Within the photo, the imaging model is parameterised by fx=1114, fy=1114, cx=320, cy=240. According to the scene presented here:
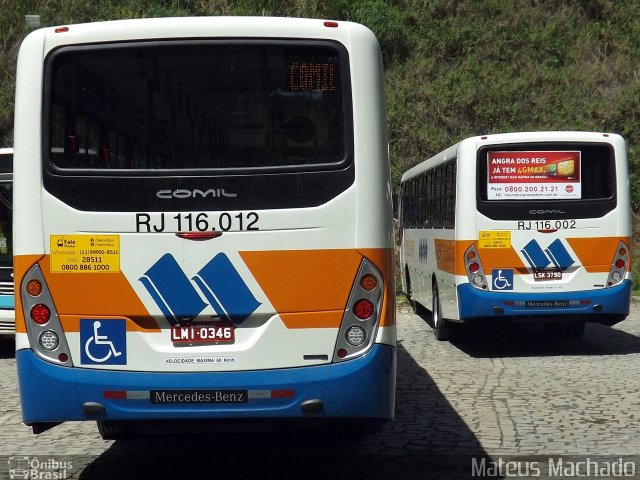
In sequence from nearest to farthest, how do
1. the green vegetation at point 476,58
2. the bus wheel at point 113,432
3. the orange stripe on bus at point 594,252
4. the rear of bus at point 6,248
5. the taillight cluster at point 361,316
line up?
the taillight cluster at point 361,316, the bus wheel at point 113,432, the rear of bus at point 6,248, the orange stripe on bus at point 594,252, the green vegetation at point 476,58

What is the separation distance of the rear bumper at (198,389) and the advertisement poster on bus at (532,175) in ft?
27.3

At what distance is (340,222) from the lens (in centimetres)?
670

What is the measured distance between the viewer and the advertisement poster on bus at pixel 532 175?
1451cm

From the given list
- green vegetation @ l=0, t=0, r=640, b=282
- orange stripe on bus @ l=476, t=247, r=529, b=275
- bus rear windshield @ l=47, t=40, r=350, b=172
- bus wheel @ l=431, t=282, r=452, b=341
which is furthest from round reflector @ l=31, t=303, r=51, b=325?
green vegetation @ l=0, t=0, r=640, b=282

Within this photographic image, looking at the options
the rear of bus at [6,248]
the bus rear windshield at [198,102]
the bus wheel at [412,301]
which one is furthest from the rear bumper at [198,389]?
the bus wheel at [412,301]

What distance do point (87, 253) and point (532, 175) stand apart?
29.4 feet

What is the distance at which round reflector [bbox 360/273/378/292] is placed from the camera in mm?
6684

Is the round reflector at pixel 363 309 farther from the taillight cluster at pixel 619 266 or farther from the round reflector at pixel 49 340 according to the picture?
the taillight cluster at pixel 619 266

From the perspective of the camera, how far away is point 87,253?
21.8 ft

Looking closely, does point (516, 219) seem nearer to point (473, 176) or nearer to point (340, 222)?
point (473, 176)

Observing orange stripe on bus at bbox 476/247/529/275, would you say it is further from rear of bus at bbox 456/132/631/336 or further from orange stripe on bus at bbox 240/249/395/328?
orange stripe on bus at bbox 240/249/395/328

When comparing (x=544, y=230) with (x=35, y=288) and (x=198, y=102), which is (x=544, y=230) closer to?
(x=198, y=102)

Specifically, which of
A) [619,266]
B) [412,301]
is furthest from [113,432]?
[412,301]

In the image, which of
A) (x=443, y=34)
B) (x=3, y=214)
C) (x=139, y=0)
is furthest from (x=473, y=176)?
(x=139, y=0)
